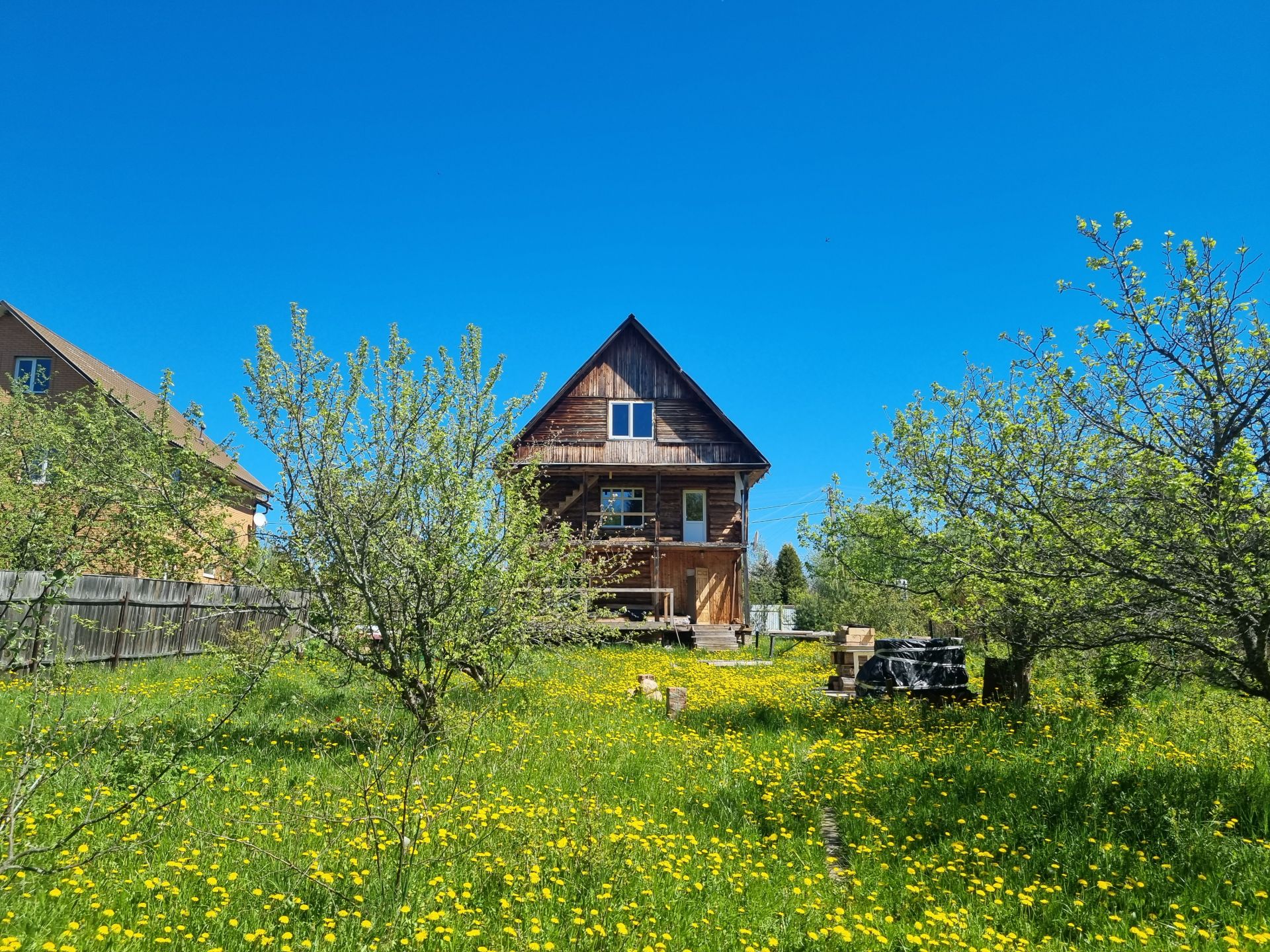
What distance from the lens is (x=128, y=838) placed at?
5094mm

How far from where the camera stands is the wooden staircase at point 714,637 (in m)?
24.2

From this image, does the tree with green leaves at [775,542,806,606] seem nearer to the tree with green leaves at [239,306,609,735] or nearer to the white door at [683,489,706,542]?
the white door at [683,489,706,542]

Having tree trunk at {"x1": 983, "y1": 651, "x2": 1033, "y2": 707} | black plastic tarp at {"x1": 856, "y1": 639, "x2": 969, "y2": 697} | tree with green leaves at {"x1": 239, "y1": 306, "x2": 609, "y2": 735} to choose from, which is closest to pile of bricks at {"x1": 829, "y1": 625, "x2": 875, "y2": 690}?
black plastic tarp at {"x1": 856, "y1": 639, "x2": 969, "y2": 697}

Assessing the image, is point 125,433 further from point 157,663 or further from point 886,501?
point 886,501

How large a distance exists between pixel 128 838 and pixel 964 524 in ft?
26.5

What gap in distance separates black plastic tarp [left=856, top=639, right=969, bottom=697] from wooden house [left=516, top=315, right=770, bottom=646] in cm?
1304

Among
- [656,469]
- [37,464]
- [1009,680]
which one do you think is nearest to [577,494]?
[656,469]

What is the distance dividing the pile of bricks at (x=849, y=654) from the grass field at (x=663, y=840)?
161 inches

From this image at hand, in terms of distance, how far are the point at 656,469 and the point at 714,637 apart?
5738 mm

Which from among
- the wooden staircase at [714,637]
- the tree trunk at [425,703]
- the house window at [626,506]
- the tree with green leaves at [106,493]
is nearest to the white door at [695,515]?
the house window at [626,506]

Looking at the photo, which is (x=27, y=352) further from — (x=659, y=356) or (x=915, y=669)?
(x=915, y=669)

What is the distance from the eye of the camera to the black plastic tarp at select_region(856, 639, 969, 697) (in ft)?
40.7

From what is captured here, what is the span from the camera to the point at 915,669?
12570 mm

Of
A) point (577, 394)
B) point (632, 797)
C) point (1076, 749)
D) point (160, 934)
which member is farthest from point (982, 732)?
point (577, 394)
